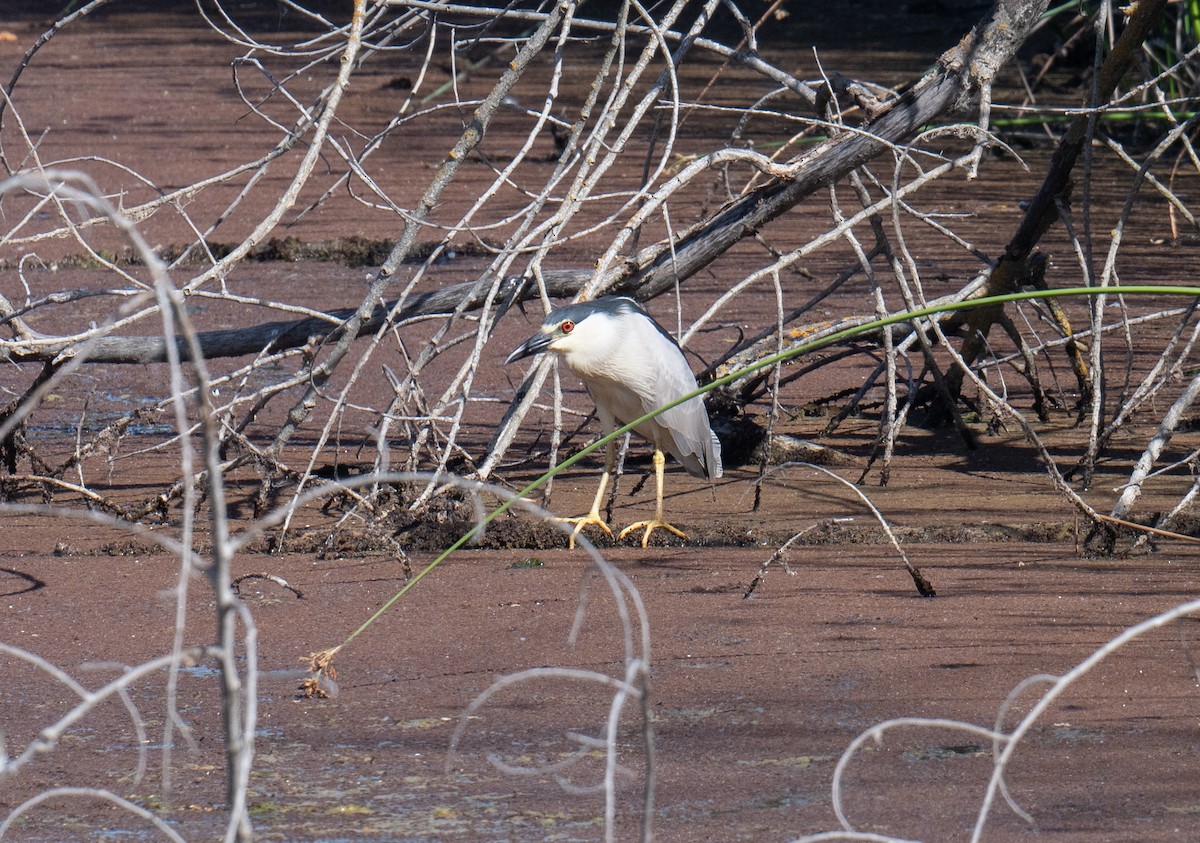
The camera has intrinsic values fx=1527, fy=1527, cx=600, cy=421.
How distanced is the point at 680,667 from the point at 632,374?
145 centimetres

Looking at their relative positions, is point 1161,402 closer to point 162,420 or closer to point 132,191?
point 162,420

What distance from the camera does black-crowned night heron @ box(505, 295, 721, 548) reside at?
13.8 feet

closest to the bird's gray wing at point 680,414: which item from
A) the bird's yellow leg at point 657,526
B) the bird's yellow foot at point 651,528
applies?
the bird's yellow leg at point 657,526

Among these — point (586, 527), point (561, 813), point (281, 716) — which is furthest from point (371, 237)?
point (561, 813)

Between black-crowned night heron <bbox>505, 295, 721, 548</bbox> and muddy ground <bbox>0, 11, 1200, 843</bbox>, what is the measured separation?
6.3 inches

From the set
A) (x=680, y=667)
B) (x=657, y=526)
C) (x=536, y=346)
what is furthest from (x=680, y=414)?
(x=680, y=667)

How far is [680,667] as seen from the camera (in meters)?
3.10

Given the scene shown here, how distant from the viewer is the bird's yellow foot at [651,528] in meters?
4.18

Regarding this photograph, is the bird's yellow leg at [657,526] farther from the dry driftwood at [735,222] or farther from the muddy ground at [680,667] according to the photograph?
the dry driftwood at [735,222]

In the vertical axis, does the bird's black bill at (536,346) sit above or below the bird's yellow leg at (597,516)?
above

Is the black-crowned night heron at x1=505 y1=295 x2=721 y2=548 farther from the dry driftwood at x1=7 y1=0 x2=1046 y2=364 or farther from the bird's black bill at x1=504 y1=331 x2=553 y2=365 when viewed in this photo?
the dry driftwood at x1=7 y1=0 x2=1046 y2=364

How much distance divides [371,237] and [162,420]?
3181 mm

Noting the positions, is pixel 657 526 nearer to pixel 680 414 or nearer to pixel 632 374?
pixel 680 414

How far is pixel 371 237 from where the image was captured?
Result: 8383mm
